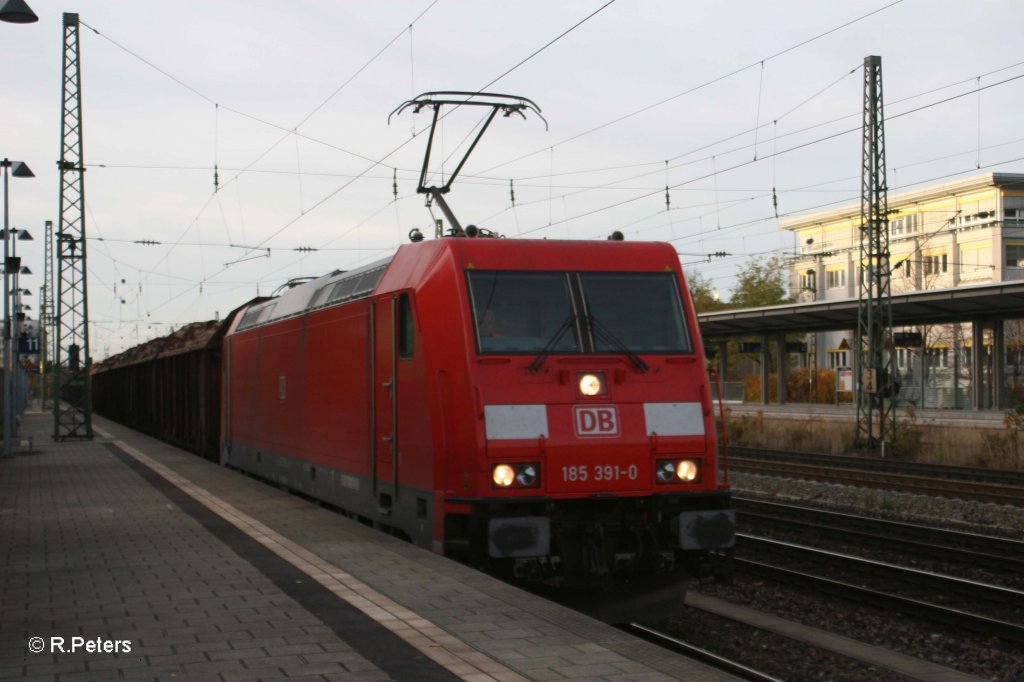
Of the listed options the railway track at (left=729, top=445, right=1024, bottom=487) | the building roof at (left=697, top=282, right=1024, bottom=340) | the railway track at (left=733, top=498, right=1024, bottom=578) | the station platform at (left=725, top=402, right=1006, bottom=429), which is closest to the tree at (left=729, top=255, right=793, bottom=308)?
the station platform at (left=725, top=402, right=1006, bottom=429)

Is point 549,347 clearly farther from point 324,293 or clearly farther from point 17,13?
point 17,13

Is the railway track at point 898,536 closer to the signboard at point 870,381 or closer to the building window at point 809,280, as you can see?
the signboard at point 870,381

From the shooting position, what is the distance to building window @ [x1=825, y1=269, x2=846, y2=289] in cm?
7288

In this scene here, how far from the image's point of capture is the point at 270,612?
25.0 ft

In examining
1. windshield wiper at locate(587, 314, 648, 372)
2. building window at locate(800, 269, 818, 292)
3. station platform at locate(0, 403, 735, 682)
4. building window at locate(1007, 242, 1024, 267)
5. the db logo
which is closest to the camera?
station platform at locate(0, 403, 735, 682)

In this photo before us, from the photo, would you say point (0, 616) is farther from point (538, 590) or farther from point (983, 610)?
point (983, 610)

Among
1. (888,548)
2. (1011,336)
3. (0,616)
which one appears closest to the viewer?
(0,616)

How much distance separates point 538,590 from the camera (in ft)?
31.9

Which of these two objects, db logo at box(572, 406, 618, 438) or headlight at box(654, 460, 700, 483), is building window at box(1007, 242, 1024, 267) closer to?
headlight at box(654, 460, 700, 483)

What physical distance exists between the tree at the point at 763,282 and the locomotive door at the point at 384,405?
69.7 meters

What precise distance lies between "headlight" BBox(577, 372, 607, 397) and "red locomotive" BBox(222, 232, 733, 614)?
0.01m

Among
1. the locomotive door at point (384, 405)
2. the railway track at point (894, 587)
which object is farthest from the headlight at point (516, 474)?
the railway track at point (894, 587)

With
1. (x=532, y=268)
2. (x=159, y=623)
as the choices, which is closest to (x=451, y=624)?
(x=159, y=623)

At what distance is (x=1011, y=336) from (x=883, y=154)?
27.9 m
